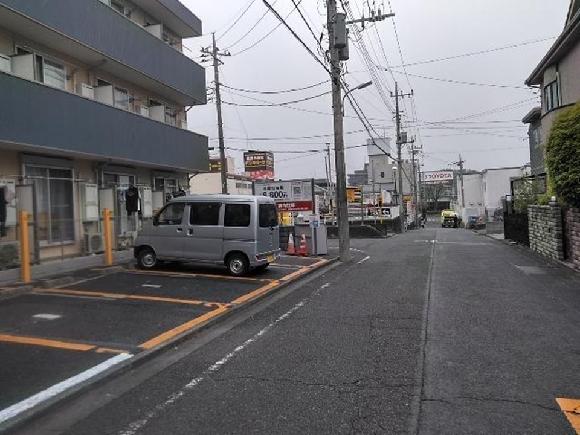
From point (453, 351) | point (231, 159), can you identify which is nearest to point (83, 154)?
point (453, 351)

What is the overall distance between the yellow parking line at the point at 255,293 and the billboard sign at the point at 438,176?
102456mm

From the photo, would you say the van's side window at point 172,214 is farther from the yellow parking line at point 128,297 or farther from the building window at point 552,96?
the building window at point 552,96

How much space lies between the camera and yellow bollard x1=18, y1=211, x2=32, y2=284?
11620 mm

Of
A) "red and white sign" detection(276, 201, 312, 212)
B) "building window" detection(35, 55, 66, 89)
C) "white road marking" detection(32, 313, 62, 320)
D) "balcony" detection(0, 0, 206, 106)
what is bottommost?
"white road marking" detection(32, 313, 62, 320)

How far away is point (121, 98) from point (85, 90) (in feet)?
8.03

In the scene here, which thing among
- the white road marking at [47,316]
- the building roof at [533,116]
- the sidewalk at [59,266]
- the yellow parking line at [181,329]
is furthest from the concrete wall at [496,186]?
the white road marking at [47,316]

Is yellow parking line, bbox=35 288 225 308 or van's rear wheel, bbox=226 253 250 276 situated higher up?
van's rear wheel, bbox=226 253 250 276

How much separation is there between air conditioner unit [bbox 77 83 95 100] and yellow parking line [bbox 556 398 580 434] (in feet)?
48.5

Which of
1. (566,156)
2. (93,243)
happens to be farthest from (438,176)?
(93,243)

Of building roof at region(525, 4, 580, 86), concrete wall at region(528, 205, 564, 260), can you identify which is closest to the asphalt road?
concrete wall at region(528, 205, 564, 260)

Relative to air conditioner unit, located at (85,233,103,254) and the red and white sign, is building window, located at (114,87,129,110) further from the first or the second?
the red and white sign

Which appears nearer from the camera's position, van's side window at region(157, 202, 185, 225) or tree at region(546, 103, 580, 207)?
tree at region(546, 103, 580, 207)

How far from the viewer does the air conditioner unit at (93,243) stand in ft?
49.5

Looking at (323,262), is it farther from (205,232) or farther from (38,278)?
(38,278)
